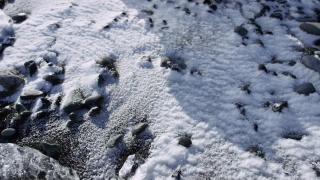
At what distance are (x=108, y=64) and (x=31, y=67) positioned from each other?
88 cm

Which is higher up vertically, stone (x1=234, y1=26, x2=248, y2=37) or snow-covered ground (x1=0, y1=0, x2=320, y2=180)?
stone (x1=234, y1=26, x2=248, y2=37)

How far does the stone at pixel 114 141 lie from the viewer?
105 inches

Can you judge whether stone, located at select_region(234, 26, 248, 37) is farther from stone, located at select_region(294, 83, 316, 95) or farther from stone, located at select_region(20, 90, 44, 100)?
stone, located at select_region(20, 90, 44, 100)

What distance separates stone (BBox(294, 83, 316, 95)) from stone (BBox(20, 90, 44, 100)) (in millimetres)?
2727

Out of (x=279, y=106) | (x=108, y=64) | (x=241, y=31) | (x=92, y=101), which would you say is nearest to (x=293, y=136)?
(x=279, y=106)

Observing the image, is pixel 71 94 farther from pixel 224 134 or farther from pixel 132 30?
pixel 224 134

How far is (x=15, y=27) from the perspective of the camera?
3867 mm

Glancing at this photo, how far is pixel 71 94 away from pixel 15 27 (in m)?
1.57

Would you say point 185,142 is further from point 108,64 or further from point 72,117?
point 108,64

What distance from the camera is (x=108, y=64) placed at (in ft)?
11.0

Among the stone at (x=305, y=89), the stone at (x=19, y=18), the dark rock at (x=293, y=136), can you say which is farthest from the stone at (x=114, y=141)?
the stone at (x=19, y=18)

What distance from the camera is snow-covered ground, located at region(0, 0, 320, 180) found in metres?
2.55

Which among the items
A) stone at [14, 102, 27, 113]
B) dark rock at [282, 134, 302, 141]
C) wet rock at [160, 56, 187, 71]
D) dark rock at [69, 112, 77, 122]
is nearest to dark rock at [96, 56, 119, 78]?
wet rock at [160, 56, 187, 71]

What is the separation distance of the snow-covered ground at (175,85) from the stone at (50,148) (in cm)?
6
